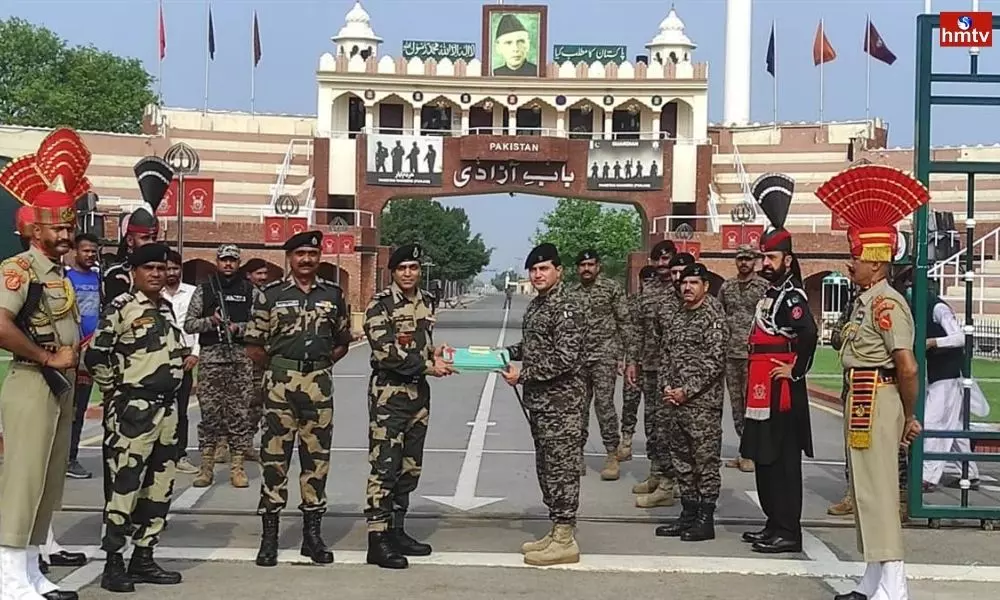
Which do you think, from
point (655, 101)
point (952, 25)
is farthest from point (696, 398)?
point (655, 101)

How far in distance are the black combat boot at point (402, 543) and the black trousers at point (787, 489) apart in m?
2.42

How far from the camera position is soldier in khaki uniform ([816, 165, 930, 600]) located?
21.9 ft

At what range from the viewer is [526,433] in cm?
1477

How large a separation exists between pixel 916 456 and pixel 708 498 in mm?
1596

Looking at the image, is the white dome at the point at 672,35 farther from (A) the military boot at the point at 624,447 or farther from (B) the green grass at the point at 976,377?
(A) the military boot at the point at 624,447

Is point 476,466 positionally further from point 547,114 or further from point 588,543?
point 547,114

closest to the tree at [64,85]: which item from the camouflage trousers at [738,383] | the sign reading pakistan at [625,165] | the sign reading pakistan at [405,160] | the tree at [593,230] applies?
A: the tree at [593,230]

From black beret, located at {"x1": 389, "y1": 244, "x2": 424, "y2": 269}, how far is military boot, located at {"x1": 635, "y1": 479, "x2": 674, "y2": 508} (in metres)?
3.18

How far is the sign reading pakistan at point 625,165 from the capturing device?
1890 inches

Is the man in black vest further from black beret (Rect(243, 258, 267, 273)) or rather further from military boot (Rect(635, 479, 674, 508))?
military boot (Rect(635, 479, 674, 508))

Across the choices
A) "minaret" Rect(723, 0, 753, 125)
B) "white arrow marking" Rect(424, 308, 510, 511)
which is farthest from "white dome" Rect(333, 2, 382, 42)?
"white arrow marking" Rect(424, 308, 510, 511)

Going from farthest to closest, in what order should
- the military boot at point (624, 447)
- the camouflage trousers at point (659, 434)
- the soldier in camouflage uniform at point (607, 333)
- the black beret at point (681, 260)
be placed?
the military boot at point (624, 447) < the soldier in camouflage uniform at point (607, 333) < the black beret at point (681, 260) < the camouflage trousers at point (659, 434)

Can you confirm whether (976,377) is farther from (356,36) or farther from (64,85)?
(64,85)

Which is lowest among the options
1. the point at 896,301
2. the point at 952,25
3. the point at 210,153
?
the point at 896,301
